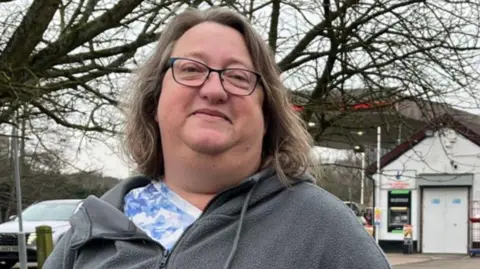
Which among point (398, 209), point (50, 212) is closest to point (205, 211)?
point (50, 212)

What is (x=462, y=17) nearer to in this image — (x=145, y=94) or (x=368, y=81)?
(x=368, y=81)

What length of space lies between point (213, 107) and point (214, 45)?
180 mm

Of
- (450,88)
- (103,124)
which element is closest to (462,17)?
(450,88)

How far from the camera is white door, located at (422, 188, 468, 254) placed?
67.3ft

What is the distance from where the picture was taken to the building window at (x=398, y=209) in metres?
21.2

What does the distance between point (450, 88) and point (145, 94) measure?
6496 mm

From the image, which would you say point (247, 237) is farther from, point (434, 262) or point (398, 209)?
point (398, 209)

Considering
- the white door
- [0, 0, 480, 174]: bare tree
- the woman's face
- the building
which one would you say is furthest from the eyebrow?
the white door

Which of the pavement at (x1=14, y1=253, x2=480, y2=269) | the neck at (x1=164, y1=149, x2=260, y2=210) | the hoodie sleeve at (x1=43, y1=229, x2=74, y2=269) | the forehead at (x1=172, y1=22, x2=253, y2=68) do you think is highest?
the forehead at (x1=172, y1=22, x2=253, y2=68)

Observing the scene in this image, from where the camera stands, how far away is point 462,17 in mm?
7531

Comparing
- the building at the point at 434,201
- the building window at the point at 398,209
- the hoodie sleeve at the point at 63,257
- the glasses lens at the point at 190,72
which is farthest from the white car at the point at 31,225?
the building window at the point at 398,209

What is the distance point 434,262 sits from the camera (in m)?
17.1

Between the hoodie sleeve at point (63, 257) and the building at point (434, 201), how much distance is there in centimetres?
1840

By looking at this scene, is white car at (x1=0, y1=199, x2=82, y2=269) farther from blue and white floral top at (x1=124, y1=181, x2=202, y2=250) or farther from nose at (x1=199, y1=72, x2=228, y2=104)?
nose at (x1=199, y1=72, x2=228, y2=104)
